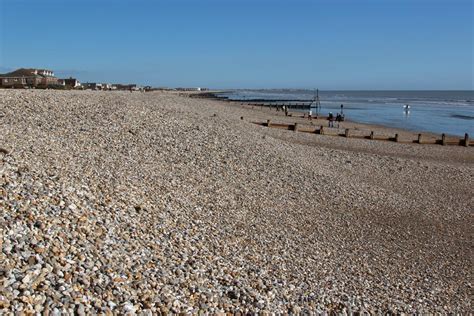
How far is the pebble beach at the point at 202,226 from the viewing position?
6.19 meters

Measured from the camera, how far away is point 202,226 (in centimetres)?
938

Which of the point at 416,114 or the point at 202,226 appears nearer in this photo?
the point at 202,226

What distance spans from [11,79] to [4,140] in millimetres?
34736

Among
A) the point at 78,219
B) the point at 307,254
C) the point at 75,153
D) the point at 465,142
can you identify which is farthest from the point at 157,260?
the point at 465,142

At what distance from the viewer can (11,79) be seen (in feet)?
139

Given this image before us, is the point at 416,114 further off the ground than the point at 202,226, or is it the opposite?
the point at 416,114

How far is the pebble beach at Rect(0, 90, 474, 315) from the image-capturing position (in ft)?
20.3

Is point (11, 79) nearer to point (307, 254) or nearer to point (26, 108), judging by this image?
point (26, 108)

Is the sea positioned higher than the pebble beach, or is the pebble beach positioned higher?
the sea

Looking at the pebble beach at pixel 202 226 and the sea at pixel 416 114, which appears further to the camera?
the sea at pixel 416 114

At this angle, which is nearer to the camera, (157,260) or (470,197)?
(157,260)

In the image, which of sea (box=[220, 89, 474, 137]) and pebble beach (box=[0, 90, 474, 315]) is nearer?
pebble beach (box=[0, 90, 474, 315])

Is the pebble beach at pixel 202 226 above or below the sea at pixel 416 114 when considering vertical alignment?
below

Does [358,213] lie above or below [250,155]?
below
